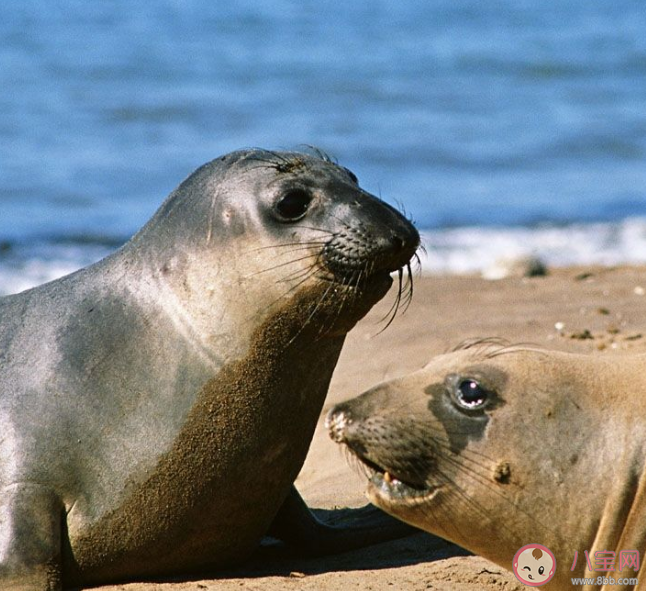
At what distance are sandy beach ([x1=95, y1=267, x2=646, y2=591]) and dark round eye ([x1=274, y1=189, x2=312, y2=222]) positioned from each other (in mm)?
1311

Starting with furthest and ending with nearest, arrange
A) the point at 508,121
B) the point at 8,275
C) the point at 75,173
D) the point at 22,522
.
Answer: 1. the point at 508,121
2. the point at 75,173
3. the point at 8,275
4. the point at 22,522

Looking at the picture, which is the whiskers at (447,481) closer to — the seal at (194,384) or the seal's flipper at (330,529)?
the seal at (194,384)

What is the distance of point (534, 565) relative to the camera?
4082 mm

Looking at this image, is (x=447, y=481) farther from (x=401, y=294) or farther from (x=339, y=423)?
(x=401, y=294)

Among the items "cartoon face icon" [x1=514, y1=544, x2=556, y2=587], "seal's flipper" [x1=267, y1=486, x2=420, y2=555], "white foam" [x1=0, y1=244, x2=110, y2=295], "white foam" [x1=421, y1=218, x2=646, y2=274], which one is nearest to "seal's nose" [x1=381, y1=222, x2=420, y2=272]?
"seal's flipper" [x1=267, y1=486, x2=420, y2=555]

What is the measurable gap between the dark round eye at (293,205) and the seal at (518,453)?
3.13 ft

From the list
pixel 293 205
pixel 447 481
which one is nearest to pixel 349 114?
pixel 293 205

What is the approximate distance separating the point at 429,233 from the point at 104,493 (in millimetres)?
8434

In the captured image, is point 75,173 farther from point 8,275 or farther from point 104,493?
point 104,493

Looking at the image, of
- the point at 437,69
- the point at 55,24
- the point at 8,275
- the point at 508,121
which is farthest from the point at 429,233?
the point at 55,24

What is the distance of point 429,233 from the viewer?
13.1m

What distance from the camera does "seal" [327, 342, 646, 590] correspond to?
394cm

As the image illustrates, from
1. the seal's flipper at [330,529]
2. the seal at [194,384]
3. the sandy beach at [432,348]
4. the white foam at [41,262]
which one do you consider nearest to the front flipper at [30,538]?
the seal at [194,384]

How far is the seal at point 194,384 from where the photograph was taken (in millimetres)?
4910
